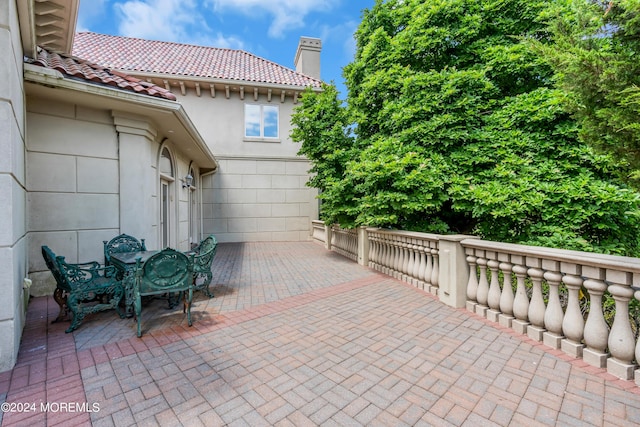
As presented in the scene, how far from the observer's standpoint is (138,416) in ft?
6.72

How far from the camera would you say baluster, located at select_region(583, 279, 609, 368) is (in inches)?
102

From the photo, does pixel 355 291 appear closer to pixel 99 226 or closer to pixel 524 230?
pixel 524 230

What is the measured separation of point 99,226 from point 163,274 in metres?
2.50

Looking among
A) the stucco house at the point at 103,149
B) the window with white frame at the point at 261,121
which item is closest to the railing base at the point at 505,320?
the stucco house at the point at 103,149

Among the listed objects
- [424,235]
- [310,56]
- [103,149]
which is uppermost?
[310,56]

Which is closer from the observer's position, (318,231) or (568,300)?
(568,300)

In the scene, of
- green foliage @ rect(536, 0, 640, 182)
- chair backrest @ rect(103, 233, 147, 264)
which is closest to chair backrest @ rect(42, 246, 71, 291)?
chair backrest @ rect(103, 233, 147, 264)

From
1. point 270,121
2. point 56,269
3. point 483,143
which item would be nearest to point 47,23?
point 56,269

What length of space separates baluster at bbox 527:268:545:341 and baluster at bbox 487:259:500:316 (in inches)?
17.5

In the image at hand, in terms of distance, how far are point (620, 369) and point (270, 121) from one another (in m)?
13.0

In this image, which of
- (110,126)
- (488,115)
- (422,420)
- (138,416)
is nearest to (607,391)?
(422,420)

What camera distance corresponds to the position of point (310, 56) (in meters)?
15.2

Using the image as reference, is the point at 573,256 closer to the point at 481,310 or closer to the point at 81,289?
the point at 481,310

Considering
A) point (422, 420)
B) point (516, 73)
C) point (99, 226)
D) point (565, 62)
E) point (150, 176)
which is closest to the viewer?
point (422, 420)
